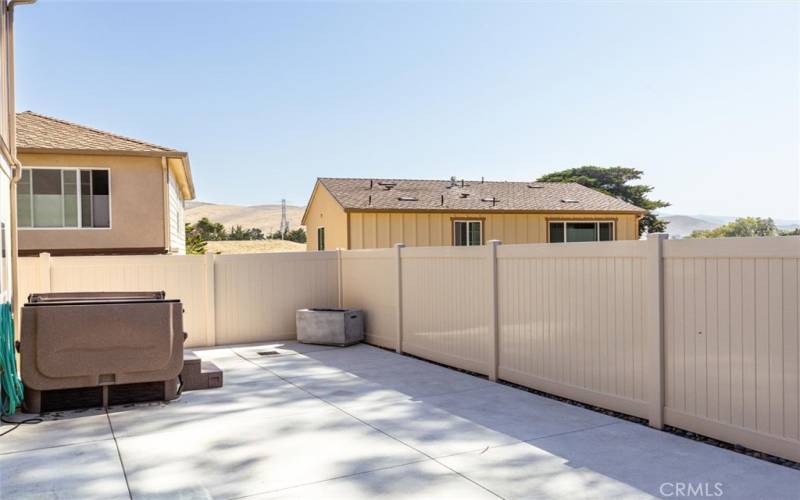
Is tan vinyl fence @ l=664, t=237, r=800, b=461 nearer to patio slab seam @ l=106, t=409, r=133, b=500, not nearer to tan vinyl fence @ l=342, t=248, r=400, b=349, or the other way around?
patio slab seam @ l=106, t=409, r=133, b=500

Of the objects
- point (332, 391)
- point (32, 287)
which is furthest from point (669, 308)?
point (32, 287)

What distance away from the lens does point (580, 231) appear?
73.1 feet

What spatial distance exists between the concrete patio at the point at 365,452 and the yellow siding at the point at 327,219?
40.5 ft


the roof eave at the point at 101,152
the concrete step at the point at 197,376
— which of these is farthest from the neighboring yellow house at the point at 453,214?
the concrete step at the point at 197,376

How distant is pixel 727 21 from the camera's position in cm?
1333

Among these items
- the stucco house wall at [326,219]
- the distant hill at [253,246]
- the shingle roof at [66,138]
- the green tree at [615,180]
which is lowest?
the distant hill at [253,246]

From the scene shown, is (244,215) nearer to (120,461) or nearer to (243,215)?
(243,215)

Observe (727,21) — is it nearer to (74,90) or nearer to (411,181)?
A: (411,181)

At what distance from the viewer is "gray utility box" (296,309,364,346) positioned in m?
10.4

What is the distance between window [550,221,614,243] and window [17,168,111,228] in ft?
48.3

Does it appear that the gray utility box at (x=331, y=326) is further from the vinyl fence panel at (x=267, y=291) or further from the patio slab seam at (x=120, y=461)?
the patio slab seam at (x=120, y=461)

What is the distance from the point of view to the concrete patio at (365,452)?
401 cm

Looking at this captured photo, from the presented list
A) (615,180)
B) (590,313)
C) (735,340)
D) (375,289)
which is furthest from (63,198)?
(615,180)

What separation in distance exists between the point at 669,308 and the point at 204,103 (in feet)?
108
